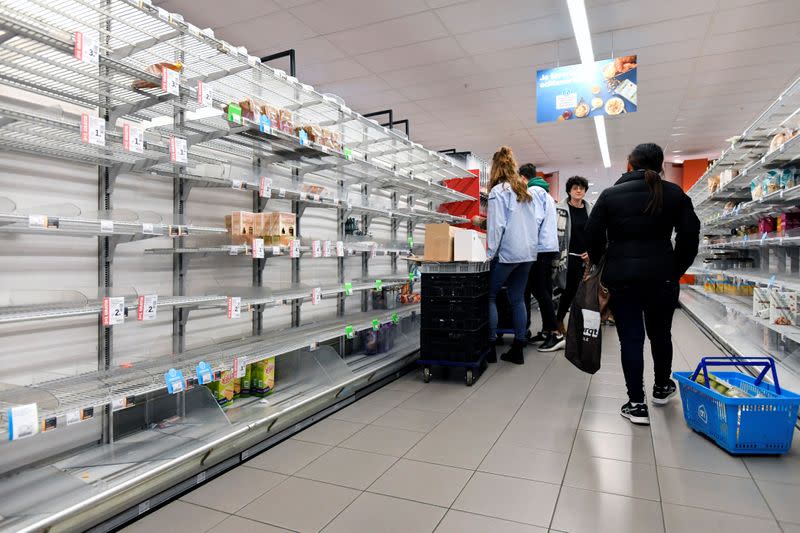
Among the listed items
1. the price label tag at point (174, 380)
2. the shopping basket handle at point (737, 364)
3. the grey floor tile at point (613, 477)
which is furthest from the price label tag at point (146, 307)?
the shopping basket handle at point (737, 364)

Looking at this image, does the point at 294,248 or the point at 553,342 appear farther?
the point at 553,342

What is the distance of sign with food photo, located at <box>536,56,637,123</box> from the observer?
601 centimetres

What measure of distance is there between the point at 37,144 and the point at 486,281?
329 centimetres

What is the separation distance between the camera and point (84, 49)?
1862mm

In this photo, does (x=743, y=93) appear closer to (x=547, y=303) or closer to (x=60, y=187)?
(x=547, y=303)

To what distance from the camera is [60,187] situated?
239 centimetres

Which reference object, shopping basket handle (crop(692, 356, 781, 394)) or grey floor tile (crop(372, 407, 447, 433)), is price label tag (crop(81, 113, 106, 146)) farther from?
shopping basket handle (crop(692, 356, 781, 394))

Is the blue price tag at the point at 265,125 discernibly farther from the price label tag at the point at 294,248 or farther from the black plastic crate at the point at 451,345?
the black plastic crate at the point at 451,345

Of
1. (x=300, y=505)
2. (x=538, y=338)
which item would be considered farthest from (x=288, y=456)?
(x=538, y=338)

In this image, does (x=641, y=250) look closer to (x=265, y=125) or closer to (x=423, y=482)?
(x=423, y=482)

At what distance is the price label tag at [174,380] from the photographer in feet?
7.27

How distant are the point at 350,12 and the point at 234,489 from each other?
4941mm

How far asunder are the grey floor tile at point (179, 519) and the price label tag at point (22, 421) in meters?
0.60

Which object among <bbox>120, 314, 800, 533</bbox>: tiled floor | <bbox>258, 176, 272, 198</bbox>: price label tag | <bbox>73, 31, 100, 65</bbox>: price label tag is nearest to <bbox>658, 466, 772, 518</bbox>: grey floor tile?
<bbox>120, 314, 800, 533</bbox>: tiled floor
